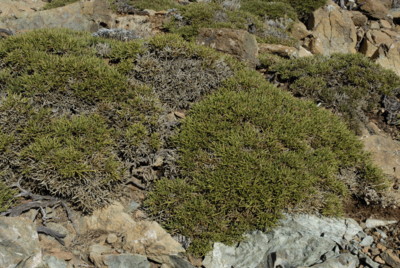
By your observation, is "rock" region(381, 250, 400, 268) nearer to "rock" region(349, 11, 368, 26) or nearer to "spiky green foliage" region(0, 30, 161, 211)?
"spiky green foliage" region(0, 30, 161, 211)

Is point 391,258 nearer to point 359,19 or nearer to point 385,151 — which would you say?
point 385,151

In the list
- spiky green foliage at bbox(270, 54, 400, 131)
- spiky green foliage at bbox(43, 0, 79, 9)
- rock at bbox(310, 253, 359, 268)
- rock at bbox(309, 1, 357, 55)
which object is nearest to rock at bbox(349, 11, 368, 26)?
rock at bbox(309, 1, 357, 55)

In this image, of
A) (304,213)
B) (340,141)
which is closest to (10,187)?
(304,213)

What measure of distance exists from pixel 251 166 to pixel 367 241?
2107 mm

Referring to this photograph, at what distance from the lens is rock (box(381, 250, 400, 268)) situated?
181 inches

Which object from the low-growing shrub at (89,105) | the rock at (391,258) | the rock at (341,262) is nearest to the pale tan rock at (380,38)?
the low-growing shrub at (89,105)

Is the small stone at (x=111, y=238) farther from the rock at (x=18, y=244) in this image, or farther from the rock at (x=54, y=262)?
the rock at (x=18, y=244)

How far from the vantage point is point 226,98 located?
7.12 meters

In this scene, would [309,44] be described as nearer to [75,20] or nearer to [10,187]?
[75,20]

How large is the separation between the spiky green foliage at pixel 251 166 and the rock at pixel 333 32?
9.45m

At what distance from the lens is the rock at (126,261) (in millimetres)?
4707

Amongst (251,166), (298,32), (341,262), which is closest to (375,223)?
(341,262)

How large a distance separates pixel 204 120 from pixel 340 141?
111 inches

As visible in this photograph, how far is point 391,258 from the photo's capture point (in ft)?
15.4
